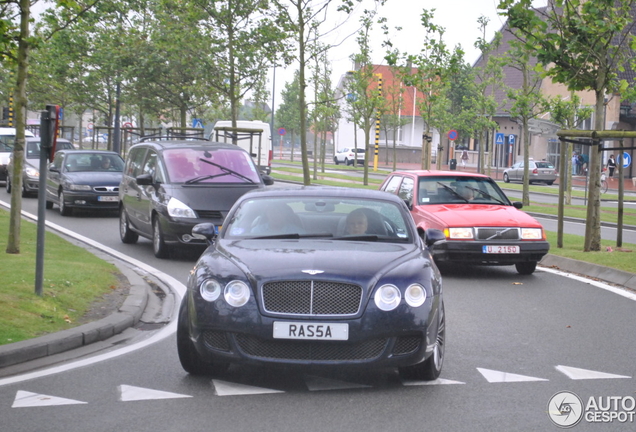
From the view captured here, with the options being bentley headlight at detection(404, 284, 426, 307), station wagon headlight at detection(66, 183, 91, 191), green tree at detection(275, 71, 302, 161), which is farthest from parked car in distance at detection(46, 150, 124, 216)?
green tree at detection(275, 71, 302, 161)

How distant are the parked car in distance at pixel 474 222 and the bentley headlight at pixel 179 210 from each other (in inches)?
133

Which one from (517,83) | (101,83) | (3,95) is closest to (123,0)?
(101,83)

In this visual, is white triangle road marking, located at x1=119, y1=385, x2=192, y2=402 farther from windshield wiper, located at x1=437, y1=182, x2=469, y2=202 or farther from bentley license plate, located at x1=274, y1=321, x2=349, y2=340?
windshield wiper, located at x1=437, y1=182, x2=469, y2=202

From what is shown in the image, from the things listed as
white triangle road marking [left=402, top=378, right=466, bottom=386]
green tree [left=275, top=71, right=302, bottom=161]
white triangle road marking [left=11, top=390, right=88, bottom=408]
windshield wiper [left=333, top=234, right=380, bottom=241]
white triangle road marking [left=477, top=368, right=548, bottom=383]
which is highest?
green tree [left=275, top=71, right=302, bottom=161]

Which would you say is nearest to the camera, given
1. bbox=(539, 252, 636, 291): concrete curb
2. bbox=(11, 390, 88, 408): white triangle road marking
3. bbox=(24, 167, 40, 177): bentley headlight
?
bbox=(11, 390, 88, 408): white triangle road marking

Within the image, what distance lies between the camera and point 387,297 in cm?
617

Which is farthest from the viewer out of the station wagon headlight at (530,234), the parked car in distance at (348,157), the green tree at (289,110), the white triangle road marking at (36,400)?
the green tree at (289,110)

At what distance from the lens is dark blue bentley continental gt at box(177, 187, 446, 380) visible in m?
6.04

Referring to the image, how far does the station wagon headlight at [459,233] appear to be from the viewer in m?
12.7

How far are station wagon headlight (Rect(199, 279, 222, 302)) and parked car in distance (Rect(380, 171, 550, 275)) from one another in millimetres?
6807

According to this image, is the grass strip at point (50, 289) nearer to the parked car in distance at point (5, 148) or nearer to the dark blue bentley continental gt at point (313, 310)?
the dark blue bentley continental gt at point (313, 310)

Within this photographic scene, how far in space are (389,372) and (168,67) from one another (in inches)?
1237

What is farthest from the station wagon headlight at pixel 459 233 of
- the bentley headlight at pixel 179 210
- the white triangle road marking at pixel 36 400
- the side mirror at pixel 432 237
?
the white triangle road marking at pixel 36 400

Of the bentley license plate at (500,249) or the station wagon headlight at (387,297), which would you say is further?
the bentley license plate at (500,249)
